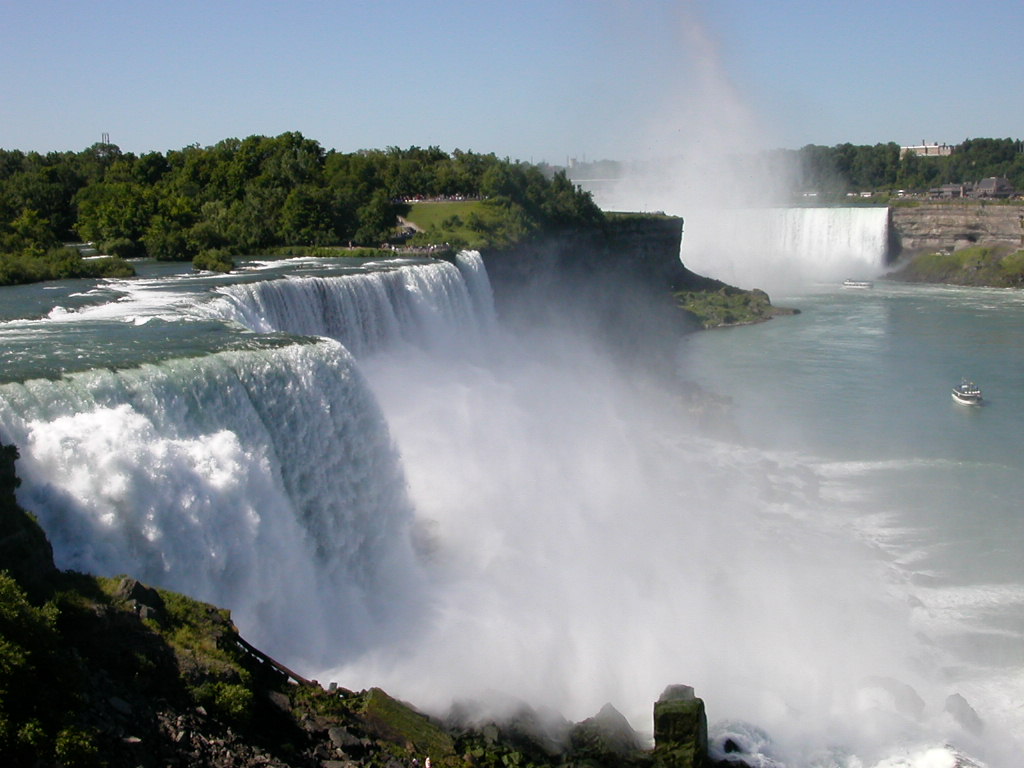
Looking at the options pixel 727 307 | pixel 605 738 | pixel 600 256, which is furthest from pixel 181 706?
pixel 727 307

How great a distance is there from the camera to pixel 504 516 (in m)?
16.2

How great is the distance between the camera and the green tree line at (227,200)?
28953mm

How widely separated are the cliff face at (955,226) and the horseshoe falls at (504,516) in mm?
32444

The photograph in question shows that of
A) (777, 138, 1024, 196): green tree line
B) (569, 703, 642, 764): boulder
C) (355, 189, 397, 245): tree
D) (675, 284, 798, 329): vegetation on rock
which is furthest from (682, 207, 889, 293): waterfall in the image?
(569, 703, 642, 764): boulder

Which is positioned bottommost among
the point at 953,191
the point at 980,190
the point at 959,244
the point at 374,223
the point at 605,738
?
the point at 605,738

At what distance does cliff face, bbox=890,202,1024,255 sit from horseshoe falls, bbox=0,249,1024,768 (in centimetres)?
3244

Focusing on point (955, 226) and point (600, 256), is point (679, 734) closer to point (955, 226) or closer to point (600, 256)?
point (600, 256)

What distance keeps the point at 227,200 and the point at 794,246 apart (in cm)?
3480

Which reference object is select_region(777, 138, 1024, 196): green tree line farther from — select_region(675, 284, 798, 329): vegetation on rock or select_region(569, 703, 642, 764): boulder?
select_region(569, 703, 642, 764): boulder

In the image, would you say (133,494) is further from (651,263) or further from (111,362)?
(651,263)

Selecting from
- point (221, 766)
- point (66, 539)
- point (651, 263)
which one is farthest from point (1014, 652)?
point (651, 263)

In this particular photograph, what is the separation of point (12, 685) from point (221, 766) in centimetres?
164

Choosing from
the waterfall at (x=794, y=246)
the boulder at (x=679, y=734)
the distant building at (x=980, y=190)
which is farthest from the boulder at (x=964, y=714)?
the distant building at (x=980, y=190)

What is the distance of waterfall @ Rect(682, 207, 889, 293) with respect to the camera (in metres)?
55.7
